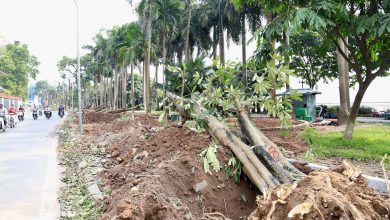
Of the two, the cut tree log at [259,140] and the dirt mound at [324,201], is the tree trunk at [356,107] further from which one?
the dirt mound at [324,201]

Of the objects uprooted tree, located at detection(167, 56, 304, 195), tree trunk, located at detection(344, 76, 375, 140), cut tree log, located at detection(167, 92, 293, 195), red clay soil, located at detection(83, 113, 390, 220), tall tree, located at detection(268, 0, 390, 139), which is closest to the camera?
red clay soil, located at detection(83, 113, 390, 220)

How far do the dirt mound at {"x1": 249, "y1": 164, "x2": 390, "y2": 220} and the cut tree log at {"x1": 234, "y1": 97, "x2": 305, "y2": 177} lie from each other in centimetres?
96

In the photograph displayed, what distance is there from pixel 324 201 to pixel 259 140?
2376 millimetres

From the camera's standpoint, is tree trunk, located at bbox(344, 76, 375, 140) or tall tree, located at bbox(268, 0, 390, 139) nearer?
tall tree, located at bbox(268, 0, 390, 139)

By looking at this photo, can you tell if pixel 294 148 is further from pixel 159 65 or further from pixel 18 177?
pixel 159 65

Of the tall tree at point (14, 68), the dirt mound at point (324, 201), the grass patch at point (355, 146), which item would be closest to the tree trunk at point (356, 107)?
the grass patch at point (355, 146)

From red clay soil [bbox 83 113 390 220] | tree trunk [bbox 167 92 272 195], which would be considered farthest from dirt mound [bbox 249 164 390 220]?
tree trunk [bbox 167 92 272 195]

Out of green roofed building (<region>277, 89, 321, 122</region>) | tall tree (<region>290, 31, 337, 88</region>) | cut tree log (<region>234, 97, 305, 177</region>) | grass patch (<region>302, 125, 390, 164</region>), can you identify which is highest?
tall tree (<region>290, 31, 337, 88</region>)

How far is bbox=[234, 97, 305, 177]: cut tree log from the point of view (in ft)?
15.7

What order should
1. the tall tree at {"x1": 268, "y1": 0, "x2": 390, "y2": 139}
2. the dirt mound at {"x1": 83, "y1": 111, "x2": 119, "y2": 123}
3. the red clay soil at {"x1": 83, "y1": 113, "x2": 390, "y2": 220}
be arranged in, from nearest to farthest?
the red clay soil at {"x1": 83, "y1": 113, "x2": 390, "y2": 220}, the tall tree at {"x1": 268, "y1": 0, "x2": 390, "y2": 139}, the dirt mound at {"x1": 83, "y1": 111, "x2": 119, "y2": 123}

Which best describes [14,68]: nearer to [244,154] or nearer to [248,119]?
[248,119]

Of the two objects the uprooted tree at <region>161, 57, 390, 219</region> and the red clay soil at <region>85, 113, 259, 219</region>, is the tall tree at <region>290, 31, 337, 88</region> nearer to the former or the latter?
the uprooted tree at <region>161, 57, 390, 219</region>

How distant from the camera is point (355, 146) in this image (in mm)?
9031

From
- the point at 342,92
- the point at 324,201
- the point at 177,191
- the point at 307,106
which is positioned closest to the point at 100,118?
the point at 307,106
